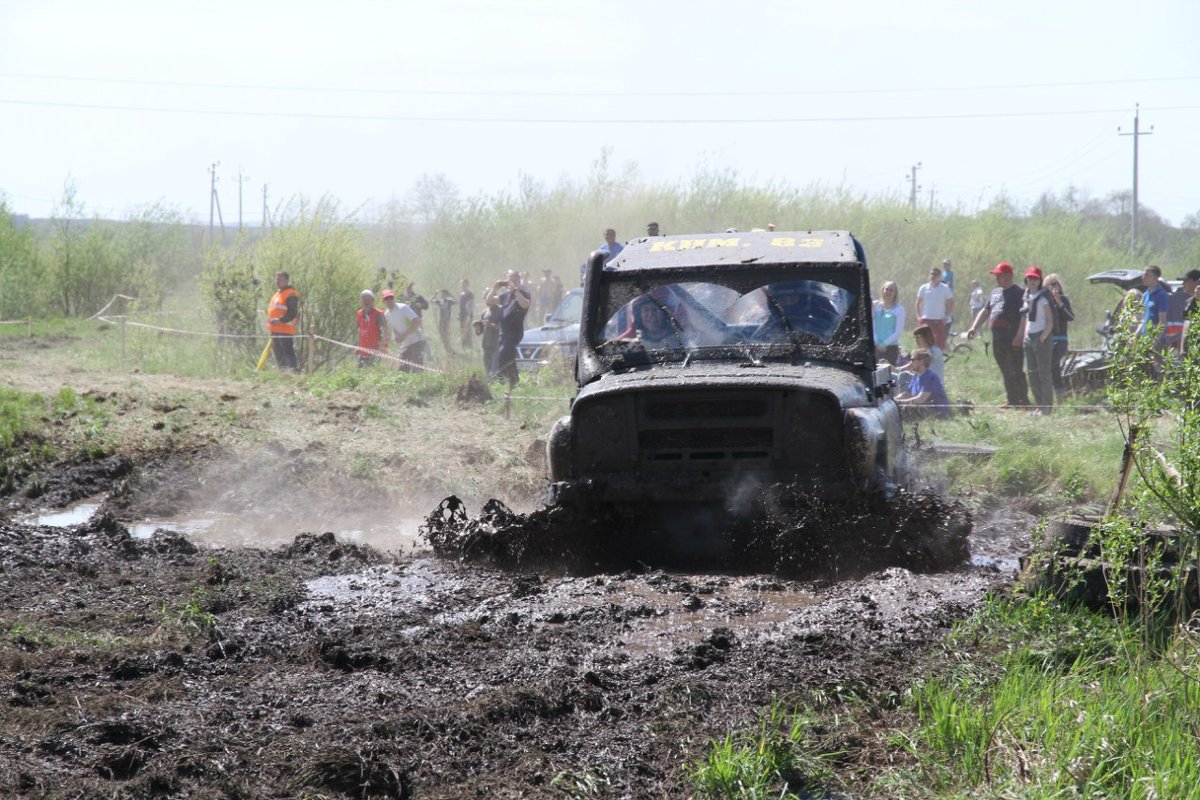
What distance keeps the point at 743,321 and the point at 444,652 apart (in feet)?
11.8

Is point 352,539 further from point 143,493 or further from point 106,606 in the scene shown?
point 106,606

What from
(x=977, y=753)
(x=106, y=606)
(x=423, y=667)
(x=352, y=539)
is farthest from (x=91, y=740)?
(x=352, y=539)

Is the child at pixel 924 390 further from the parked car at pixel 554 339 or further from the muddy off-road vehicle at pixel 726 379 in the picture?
the parked car at pixel 554 339

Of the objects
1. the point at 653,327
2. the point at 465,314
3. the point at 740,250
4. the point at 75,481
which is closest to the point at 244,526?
the point at 75,481

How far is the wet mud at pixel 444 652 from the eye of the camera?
168 inches

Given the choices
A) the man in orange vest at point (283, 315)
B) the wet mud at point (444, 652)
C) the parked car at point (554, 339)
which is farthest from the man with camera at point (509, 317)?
the wet mud at point (444, 652)

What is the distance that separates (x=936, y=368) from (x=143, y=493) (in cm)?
820

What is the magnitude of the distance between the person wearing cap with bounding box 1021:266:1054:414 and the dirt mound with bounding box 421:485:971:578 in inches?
317

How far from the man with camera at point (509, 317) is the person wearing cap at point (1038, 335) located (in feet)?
23.6

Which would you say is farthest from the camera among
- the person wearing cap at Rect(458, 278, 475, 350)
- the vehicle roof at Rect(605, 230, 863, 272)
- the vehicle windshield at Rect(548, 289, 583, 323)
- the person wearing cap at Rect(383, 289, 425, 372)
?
the person wearing cap at Rect(458, 278, 475, 350)

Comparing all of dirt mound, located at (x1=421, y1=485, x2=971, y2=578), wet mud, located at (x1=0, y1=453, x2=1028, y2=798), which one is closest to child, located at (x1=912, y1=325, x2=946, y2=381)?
wet mud, located at (x1=0, y1=453, x2=1028, y2=798)

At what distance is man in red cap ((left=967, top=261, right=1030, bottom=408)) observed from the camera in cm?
1545

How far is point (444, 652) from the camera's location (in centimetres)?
572

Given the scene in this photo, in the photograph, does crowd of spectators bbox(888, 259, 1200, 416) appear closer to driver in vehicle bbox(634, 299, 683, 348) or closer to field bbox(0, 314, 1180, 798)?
field bbox(0, 314, 1180, 798)
